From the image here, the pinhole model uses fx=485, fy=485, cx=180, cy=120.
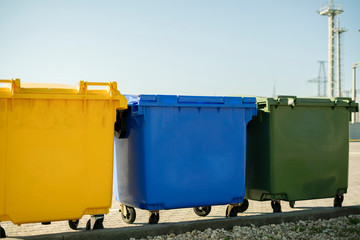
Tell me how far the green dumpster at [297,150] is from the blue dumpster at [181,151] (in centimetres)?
45

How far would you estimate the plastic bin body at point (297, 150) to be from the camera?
20.0 feet

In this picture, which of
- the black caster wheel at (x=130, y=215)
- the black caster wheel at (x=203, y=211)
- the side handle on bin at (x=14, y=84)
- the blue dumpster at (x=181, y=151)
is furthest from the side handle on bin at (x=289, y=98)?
the side handle on bin at (x=14, y=84)

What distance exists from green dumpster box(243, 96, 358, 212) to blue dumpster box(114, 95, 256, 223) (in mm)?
454

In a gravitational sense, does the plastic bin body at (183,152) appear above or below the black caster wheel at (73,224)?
above

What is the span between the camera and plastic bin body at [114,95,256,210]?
5.27 metres

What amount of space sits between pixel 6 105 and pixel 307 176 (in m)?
3.84

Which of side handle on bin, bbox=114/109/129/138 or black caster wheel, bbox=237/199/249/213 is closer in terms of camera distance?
side handle on bin, bbox=114/109/129/138

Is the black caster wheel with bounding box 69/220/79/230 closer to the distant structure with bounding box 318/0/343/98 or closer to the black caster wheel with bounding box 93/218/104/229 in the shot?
the black caster wheel with bounding box 93/218/104/229

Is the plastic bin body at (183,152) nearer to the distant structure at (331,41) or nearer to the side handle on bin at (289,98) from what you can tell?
the side handle on bin at (289,98)

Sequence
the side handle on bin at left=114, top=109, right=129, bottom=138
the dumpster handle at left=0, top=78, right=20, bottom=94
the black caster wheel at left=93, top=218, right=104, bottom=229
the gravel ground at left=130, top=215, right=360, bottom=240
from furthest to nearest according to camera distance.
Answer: the side handle on bin at left=114, top=109, right=129, bottom=138
the gravel ground at left=130, top=215, right=360, bottom=240
the black caster wheel at left=93, top=218, right=104, bottom=229
the dumpster handle at left=0, top=78, right=20, bottom=94

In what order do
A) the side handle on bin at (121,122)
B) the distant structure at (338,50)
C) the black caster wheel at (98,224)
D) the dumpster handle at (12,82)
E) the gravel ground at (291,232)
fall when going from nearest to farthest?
1. the dumpster handle at (12,82)
2. the black caster wheel at (98,224)
3. the gravel ground at (291,232)
4. the side handle on bin at (121,122)
5. the distant structure at (338,50)

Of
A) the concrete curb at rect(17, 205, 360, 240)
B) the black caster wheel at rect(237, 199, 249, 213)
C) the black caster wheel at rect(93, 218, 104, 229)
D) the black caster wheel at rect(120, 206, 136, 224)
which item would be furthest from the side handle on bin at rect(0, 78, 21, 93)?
the black caster wheel at rect(237, 199, 249, 213)

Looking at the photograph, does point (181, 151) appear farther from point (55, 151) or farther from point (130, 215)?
point (55, 151)

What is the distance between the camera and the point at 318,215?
243 inches
